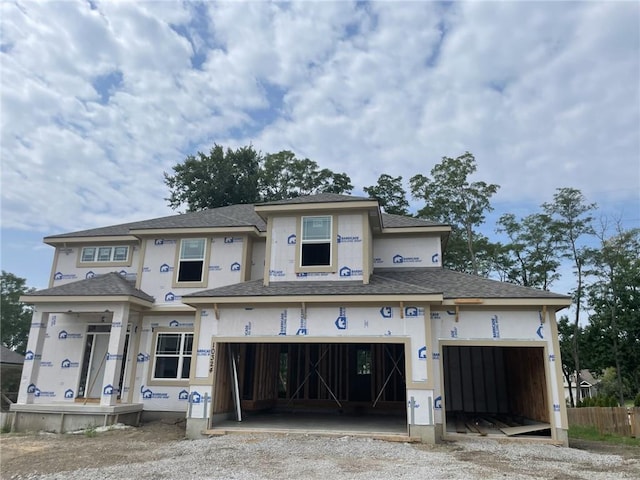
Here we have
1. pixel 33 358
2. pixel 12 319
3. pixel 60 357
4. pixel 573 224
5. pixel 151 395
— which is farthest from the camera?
pixel 12 319

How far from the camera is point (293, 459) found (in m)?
7.84

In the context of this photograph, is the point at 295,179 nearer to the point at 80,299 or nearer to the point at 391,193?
the point at 391,193

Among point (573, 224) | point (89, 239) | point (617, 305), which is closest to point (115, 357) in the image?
point (89, 239)

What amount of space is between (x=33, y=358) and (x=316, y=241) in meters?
9.36

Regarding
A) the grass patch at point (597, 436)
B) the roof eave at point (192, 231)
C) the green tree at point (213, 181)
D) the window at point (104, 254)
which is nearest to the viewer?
the grass patch at point (597, 436)

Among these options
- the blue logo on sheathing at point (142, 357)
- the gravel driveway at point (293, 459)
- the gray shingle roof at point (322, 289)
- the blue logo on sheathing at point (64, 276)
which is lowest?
the gravel driveway at point (293, 459)

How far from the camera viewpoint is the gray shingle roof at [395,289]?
1068cm

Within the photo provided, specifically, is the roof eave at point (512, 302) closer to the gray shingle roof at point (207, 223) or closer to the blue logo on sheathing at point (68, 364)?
the gray shingle roof at point (207, 223)

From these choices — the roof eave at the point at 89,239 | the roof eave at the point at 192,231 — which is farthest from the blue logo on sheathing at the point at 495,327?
the roof eave at the point at 89,239

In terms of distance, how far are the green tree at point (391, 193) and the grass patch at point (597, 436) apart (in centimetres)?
1787

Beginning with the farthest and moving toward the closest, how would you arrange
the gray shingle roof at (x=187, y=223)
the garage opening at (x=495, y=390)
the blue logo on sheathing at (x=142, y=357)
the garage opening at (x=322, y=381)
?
the gray shingle roof at (x=187, y=223), the garage opening at (x=322, y=381), the blue logo on sheathing at (x=142, y=357), the garage opening at (x=495, y=390)

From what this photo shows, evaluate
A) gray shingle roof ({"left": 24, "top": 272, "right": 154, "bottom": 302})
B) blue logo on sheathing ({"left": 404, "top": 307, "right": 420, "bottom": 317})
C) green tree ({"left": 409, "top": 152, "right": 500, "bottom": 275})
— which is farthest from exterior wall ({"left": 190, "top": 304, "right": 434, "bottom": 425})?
green tree ({"left": 409, "top": 152, "right": 500, "bottom": 275})

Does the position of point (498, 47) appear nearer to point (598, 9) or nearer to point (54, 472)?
point (598, 9)

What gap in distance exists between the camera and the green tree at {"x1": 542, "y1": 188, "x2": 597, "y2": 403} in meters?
28.6
